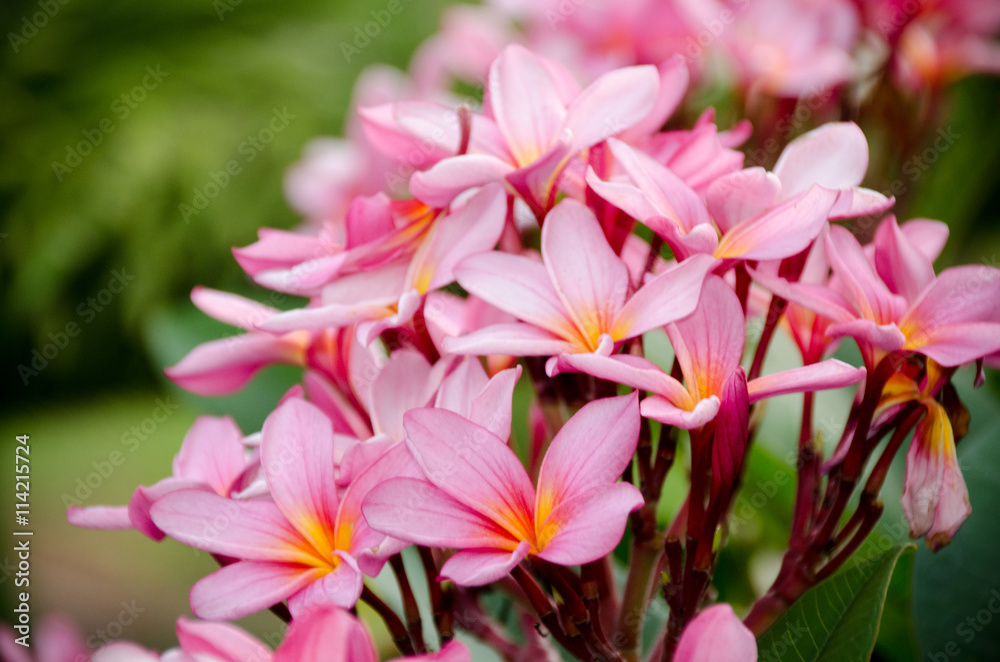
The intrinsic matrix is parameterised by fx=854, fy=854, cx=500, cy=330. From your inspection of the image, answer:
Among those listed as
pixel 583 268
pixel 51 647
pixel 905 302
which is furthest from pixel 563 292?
pixel 51 647

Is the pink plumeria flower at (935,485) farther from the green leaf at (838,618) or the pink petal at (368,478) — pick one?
the pink petal at (368,478)

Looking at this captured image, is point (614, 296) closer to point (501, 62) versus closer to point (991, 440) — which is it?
point (501, 62)

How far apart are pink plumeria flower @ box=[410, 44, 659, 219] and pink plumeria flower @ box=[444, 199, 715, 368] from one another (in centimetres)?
3

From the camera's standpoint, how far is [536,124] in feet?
1.14

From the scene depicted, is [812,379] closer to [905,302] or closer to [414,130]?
[905,302]

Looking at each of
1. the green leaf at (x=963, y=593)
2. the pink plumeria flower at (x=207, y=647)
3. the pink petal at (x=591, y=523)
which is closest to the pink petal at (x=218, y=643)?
the pink plumeria flower at (x=207, y=647)

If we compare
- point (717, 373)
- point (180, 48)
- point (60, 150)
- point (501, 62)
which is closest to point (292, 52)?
point (180, 48)

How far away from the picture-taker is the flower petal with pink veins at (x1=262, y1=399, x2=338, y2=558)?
0.28 metres

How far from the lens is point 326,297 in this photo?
1.05 feet

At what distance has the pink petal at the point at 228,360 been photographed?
14.9 inches

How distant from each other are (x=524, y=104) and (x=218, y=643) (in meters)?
0.23

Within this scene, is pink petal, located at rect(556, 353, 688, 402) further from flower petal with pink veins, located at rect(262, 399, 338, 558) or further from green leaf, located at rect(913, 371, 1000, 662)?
green leaf, located at rect(913, 371, 1000, 662)

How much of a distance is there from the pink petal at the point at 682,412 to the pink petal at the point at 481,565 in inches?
2.1

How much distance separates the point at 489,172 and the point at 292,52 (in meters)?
1.84
